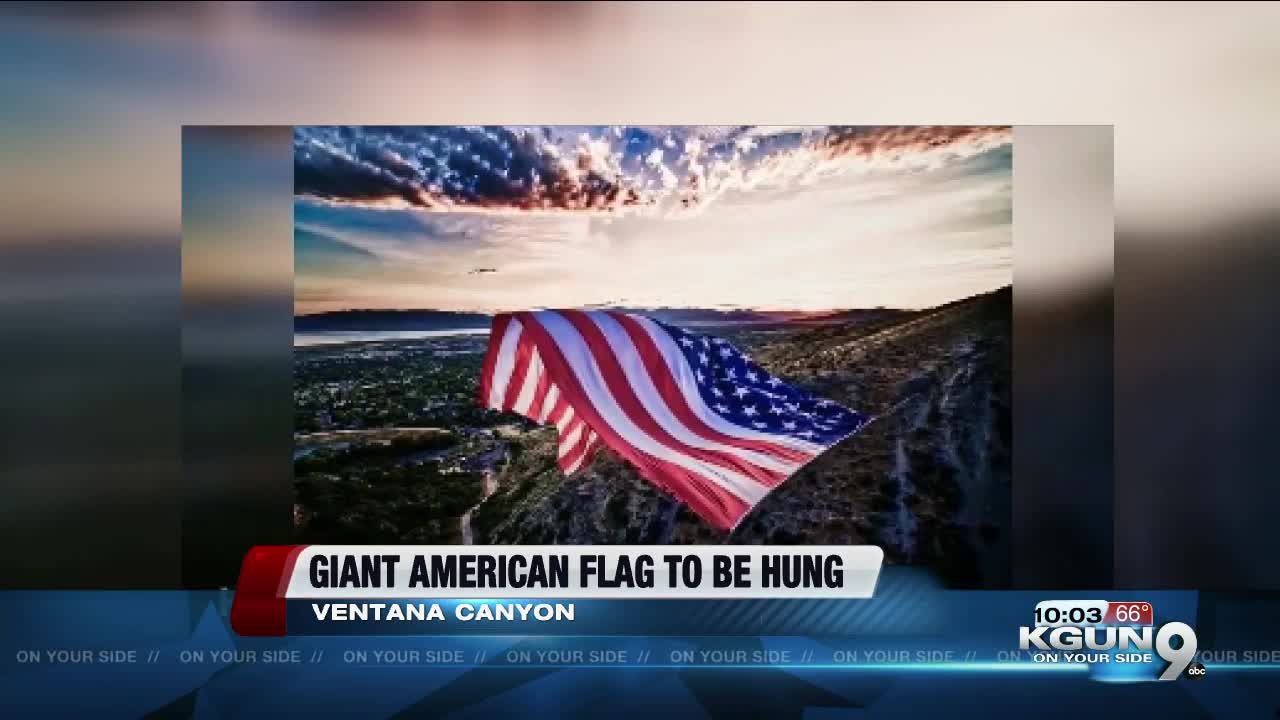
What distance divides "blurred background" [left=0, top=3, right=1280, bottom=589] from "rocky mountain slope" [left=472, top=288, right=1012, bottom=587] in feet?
0.56

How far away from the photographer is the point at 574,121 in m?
1.89

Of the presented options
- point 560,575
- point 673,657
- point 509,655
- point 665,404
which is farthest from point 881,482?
point 509,655

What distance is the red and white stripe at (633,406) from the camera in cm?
193

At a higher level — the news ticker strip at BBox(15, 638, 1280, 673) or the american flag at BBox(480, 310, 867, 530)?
the american flag at BBox(480, 310, 867, 530)

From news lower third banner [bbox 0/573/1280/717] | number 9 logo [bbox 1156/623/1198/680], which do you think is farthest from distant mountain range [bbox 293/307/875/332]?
number 9 logo [bbox 1156/623/1198/680]

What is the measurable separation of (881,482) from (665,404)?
74cm

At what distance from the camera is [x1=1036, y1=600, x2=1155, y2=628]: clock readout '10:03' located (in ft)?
6.37

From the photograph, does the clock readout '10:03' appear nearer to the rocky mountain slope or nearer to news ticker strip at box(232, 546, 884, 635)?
the rocky mountain slope

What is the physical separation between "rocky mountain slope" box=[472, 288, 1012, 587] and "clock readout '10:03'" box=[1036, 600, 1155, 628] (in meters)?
0.18

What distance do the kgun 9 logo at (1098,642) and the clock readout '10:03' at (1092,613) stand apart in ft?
0.06

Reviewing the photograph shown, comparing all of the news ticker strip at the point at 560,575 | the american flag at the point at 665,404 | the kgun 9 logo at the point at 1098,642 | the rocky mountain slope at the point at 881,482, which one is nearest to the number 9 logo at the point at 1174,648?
Result: the kgun 9 logo at the point at 1098,642

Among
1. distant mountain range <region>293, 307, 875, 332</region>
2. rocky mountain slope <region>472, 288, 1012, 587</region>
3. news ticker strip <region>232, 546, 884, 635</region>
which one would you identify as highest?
distant mountain range <region>293, 307, 875, 332</region>

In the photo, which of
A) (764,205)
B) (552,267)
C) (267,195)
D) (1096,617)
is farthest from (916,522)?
(267,195)

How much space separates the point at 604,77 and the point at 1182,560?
2.41m
